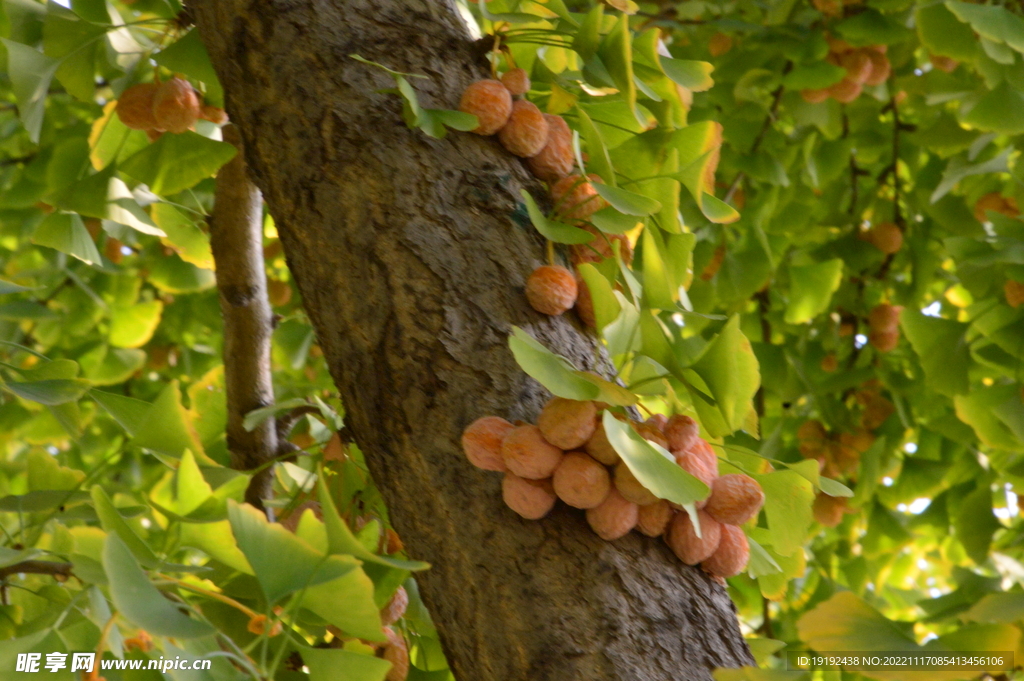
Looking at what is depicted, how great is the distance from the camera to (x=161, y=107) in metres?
1.00

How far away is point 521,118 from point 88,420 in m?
1.81

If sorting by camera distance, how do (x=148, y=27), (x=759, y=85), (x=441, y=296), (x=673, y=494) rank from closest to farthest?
(x=673, y=494) → (x=441, y=296) → (x=148, y=27) → (x=759, y=85)

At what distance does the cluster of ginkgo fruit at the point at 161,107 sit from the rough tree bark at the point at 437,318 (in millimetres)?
185

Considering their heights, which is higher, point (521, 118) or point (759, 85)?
point (521, 118)

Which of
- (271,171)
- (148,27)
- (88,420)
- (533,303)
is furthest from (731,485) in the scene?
(88,420)

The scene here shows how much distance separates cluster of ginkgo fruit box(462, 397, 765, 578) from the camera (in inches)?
22.9

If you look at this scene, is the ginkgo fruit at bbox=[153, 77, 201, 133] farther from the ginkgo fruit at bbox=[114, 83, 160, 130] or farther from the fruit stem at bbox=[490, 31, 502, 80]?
the fruit stem at bbox=[490, 31, 502, 80]

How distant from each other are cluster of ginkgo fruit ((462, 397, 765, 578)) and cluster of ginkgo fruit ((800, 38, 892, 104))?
1.27 metres

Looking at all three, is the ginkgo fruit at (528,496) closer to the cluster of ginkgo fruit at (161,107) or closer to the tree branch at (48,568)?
the tree branch at (48,568)

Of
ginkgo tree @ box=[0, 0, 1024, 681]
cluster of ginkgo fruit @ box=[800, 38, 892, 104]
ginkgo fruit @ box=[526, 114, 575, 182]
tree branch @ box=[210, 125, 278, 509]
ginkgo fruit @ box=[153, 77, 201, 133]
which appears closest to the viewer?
ginkgo tree @ box=[0, 0, 1024, 681]

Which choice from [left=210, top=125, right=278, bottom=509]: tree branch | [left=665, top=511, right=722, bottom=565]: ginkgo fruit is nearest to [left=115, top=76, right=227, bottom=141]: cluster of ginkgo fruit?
[left=210, top=125, right=278, bottom=509]: tree branch

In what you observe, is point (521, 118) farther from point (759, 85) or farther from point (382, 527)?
point (759, 85)

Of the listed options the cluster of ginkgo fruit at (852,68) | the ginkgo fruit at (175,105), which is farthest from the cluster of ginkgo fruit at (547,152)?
the cluster of ginkgo fruit at (852,68)

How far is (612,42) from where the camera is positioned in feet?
2.41
